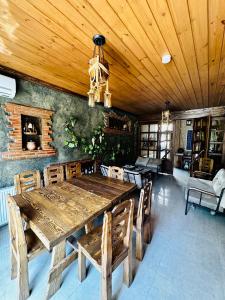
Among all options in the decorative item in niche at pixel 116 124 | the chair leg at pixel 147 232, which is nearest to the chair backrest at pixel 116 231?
the chair leg at pixel 147 232

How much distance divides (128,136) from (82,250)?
4.59 meters

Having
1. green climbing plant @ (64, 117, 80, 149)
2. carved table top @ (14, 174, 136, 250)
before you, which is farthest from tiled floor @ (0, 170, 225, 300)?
green climbing plant @ (64, 117, 80, 149)

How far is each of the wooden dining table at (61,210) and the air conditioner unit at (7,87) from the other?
5.16 ft

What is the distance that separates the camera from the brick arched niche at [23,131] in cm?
229

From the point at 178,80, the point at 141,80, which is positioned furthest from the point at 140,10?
the point at 178,80

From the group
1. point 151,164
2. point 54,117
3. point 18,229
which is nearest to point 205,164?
point 151,164

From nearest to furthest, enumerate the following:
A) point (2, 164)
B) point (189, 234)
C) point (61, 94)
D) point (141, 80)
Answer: point (189, 234), point (2, 164), point (141, 80), point (61, 94)

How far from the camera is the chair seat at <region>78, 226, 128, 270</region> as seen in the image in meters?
1.20

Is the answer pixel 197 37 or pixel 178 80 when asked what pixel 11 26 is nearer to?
pixel 197 37

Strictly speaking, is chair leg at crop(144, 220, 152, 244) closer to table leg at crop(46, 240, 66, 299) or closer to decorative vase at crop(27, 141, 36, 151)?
table leg at crop(46, 240, 66, 299)

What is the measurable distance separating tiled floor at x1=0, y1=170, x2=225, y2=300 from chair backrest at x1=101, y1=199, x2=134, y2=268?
0.42 meters

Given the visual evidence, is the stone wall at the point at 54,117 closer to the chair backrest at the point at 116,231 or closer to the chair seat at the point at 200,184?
the chair backrest at the point at 116,231

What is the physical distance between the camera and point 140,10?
1.13 m

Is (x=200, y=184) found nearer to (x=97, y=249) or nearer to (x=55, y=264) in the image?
(x=97, y=249)
